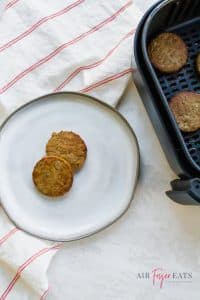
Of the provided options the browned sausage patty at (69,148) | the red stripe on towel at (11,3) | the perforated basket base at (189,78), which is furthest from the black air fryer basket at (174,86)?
the red stripe on towel at (11,3)

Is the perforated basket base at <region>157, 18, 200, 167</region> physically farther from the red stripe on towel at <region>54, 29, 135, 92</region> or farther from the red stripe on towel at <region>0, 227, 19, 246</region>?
the red stripe on towel at <region>0, 227, 19, 246</region>

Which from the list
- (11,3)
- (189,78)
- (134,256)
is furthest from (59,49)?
(134,256)

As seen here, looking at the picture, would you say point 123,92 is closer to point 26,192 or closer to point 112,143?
point 112,143

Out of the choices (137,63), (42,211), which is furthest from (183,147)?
(42,211)

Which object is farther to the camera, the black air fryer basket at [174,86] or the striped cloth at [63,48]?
the striped cloth at [63,48]

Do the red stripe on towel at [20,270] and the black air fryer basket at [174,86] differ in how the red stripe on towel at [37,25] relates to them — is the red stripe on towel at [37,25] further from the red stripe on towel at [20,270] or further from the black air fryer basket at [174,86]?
the red stripe on towel at [20,270]

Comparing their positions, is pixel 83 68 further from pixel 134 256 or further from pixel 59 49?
pixel 134 256
